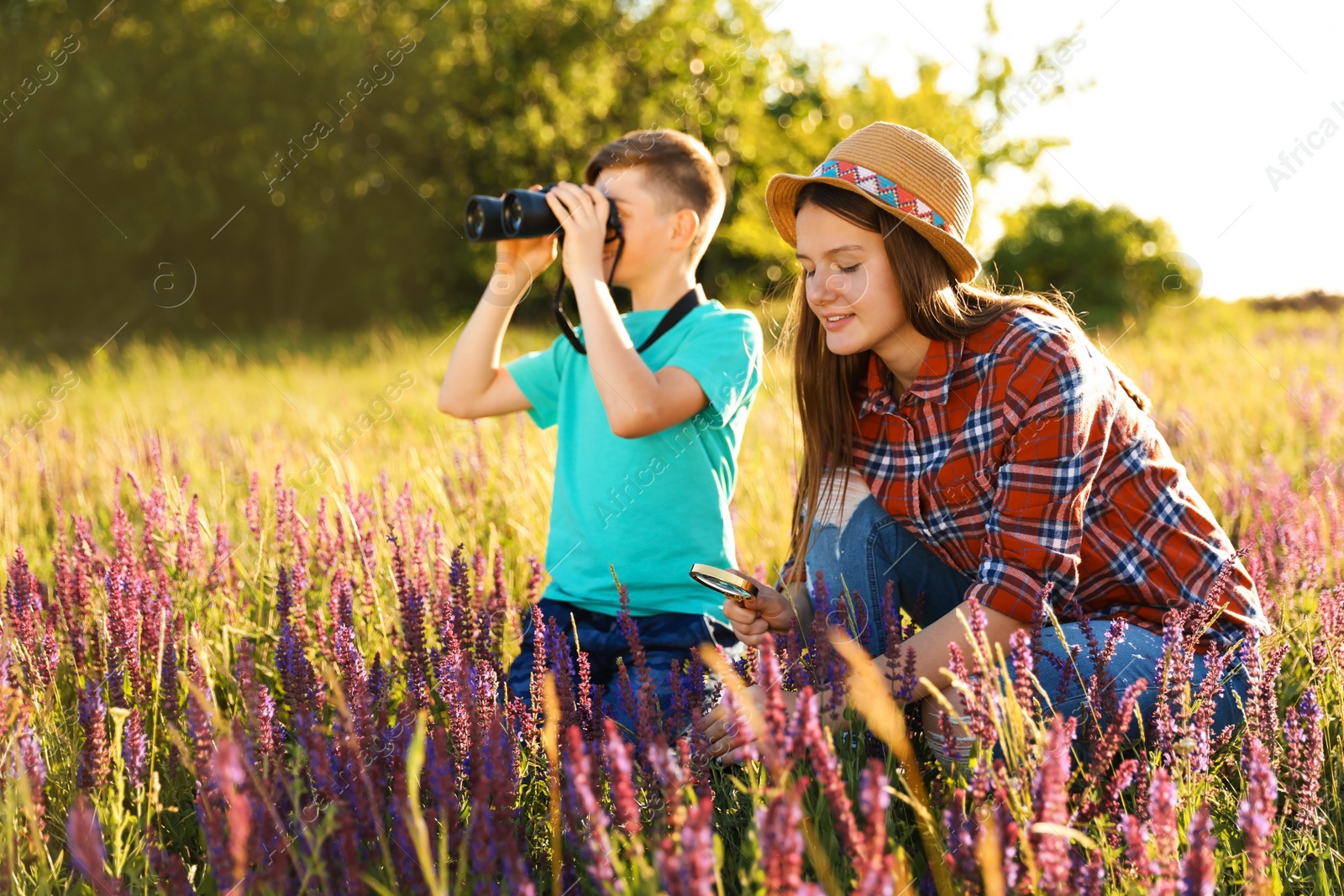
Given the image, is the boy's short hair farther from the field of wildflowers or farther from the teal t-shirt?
the field of wildflowers

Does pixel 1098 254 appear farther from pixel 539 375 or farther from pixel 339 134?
pixel 539 375

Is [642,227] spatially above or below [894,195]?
above

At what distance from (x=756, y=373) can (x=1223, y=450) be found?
278 cm

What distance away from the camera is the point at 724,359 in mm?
2561

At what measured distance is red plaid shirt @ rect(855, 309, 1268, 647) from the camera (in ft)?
6.57

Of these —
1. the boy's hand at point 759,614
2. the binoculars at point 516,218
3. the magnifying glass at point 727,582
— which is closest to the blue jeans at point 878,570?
the boy's hand at point 759,614

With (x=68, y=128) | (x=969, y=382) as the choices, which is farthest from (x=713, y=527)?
(x=68, y=128)

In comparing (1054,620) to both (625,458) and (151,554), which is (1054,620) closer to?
(625,458)

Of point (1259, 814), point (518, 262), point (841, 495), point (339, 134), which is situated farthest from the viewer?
point (339, 134)

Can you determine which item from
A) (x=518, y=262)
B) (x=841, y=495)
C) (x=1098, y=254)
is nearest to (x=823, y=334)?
(x=841, y=495)

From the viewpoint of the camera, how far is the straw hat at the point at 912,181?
2.17 m

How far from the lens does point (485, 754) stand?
1.51 metres

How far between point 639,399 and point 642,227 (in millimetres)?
567

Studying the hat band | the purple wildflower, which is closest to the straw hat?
the hat band
